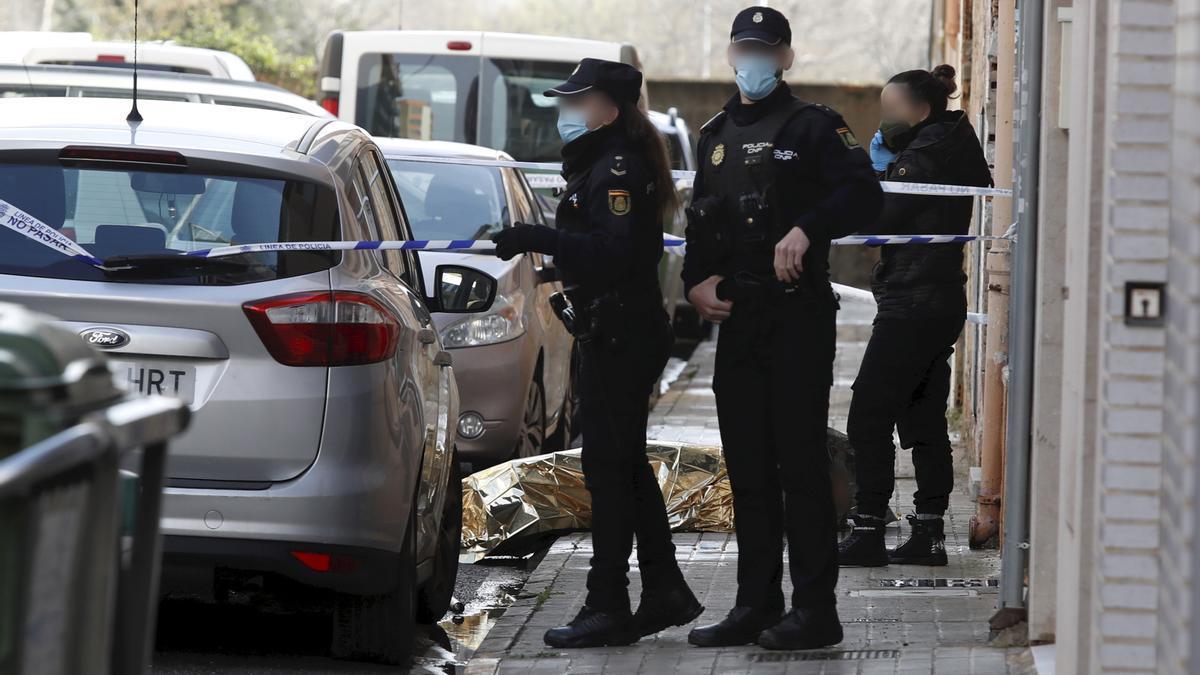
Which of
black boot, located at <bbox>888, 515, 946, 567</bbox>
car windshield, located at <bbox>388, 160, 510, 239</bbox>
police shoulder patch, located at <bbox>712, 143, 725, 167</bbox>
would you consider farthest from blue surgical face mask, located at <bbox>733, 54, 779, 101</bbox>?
car windshield, located at <bbox>388, 160, 510, 239</bbox>

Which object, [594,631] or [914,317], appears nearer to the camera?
[594,631]

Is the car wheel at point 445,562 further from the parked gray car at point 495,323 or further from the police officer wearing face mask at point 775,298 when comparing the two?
the parked gray car at point 495,323

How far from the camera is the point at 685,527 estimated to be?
8.05 metres

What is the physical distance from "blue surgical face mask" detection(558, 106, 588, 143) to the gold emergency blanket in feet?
7.73

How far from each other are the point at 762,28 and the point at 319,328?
162 centimetres

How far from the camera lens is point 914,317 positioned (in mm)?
7121

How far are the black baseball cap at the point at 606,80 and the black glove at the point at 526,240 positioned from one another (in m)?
0.45

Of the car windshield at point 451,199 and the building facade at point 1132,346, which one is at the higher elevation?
the car windshield at point 451,199

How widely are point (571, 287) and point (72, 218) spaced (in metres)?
1.49

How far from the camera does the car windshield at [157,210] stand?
5.56 metres

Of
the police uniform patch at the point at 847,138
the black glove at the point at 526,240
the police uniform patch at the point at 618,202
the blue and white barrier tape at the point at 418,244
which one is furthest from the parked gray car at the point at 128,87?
the police uniform patch at the point at 847,138

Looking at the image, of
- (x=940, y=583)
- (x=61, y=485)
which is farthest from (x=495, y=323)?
(x=61, y=485)

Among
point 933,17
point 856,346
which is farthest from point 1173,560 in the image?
point 933,17

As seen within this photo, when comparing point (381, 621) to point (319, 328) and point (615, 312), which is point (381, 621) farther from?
point (615, 312)
